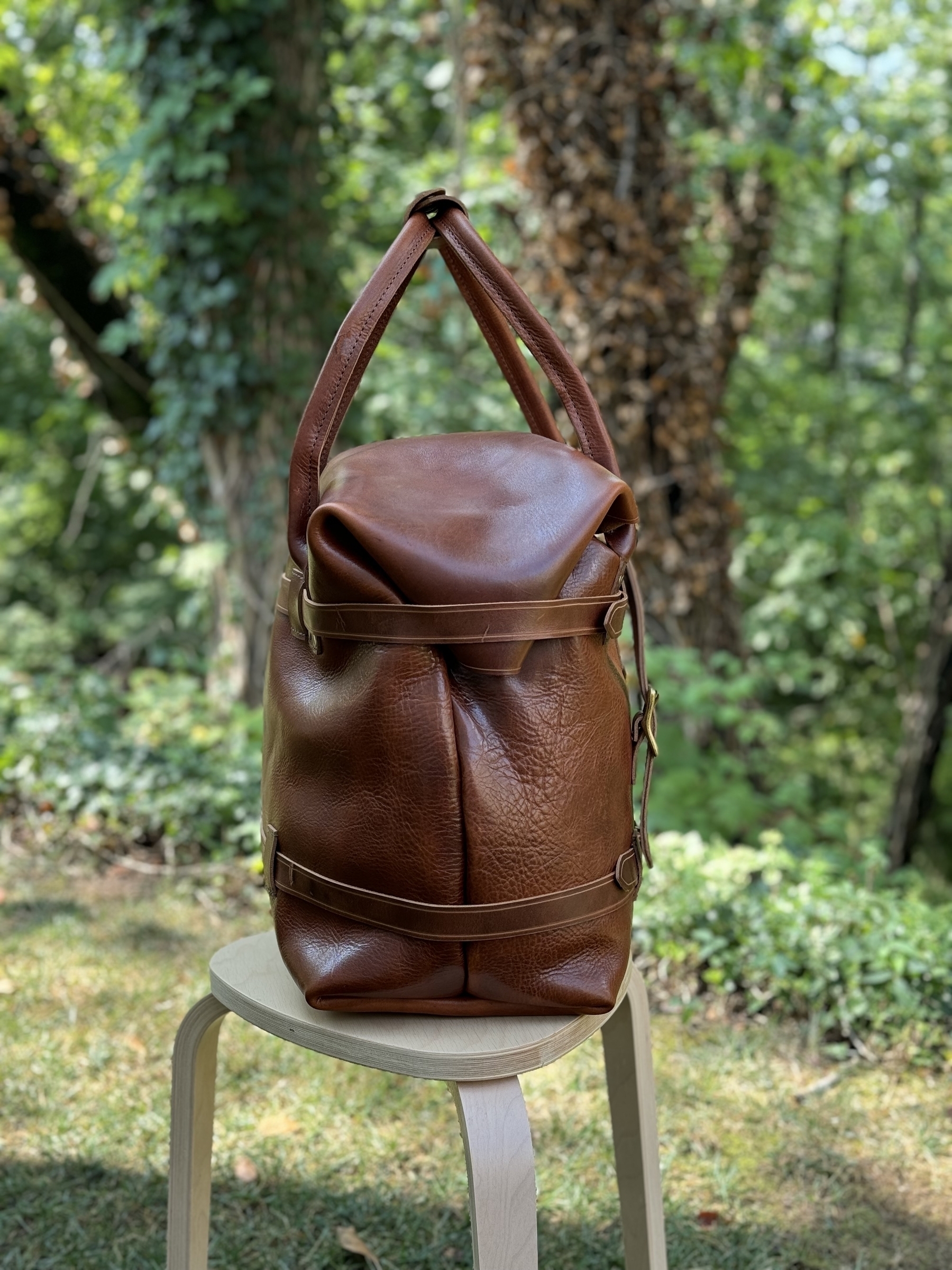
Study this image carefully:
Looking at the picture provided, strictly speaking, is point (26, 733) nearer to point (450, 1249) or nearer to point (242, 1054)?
point (242, 1054)

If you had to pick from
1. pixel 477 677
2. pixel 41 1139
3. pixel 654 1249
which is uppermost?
pixel 477 677

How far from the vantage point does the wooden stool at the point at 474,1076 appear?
3.55ft

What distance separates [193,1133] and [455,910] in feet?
1.95

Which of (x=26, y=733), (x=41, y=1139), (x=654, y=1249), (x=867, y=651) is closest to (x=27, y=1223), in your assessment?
(x=41, y=1139)

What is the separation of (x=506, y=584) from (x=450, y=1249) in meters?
1.36

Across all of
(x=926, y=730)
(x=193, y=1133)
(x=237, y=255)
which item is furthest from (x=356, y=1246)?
(x=926, y=730)

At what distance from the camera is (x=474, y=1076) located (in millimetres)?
1100

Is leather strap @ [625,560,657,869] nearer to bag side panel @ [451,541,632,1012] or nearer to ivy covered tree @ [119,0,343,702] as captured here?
bag side panel @ [451,541,632,1012]

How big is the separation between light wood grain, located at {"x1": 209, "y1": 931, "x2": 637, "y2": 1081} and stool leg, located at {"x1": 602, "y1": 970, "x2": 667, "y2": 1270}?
8.8 inches

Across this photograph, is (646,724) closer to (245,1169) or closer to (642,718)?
(642,718)

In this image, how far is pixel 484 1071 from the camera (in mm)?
1102

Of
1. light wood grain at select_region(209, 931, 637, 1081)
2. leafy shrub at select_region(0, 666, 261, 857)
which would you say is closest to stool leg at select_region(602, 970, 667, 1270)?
light wood grain at select_region(209, 931, 637, 1081)

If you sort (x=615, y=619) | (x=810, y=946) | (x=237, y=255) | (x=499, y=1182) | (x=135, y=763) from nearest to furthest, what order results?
(x=499, y=1182) < (x=615, y=619) < (x=810, y=946) < (x=135, y=763) < (x=237, y=255)

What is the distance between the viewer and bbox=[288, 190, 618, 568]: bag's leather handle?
1.23 m
